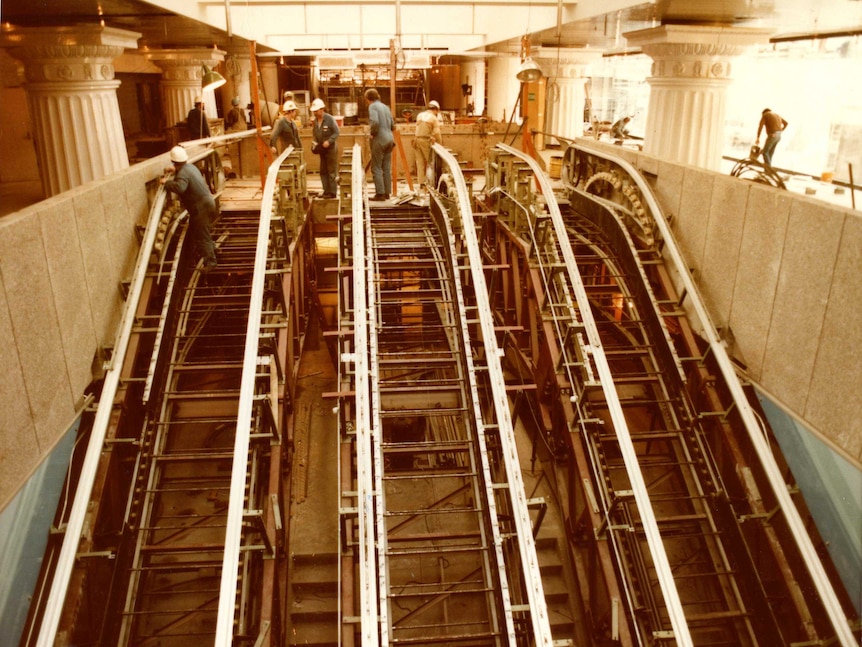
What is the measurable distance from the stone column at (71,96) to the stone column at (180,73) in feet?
22.0

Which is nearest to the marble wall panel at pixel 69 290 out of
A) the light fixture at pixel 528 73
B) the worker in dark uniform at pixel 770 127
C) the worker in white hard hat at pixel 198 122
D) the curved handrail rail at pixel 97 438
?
the curved handrail rail at pixel 97 438

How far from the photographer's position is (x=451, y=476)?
6523 millimetres

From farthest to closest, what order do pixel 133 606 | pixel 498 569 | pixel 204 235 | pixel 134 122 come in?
pixel 134 122
pixel 204 235
pixel 133 606
pixel 498 569

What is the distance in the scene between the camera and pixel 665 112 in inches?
384

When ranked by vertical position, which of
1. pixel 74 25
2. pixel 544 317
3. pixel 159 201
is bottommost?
pixel 544 317

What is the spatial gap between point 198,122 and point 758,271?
37.1ft

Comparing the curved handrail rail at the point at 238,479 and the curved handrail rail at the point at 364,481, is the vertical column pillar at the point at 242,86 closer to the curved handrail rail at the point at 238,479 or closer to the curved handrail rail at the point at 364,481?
the curved handrail rail at the point at 364,481

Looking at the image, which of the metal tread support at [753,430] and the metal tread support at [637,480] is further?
the metal tread support at [753,430]

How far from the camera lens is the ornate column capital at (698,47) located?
29.7ft

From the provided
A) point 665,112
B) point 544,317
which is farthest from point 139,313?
point 665,112

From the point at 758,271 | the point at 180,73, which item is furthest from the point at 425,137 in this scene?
the point at 758,271

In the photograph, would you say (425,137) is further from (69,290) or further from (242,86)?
(242,86)

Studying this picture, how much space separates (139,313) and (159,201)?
4.84 ft

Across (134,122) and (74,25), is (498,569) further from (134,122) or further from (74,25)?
(134,122)
